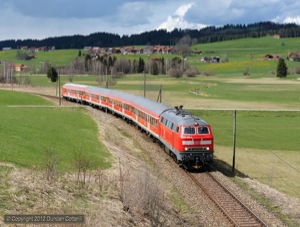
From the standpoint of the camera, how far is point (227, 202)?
2270 centimetres

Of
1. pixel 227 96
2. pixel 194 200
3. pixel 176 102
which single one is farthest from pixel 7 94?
pixel 194 200

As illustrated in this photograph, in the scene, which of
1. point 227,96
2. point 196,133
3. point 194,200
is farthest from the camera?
point 227,96

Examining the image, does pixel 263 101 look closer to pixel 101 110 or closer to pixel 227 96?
pixel 227 96

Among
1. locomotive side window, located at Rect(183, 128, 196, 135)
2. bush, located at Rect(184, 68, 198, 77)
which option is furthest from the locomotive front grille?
bush, located at Rect(184, 68, 198, 77)

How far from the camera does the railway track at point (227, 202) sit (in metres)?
20.1

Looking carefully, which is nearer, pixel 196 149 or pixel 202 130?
pixel 196 149

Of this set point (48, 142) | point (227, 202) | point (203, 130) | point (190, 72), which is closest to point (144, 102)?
point (48, 142)

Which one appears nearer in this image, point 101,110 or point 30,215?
point 30,215

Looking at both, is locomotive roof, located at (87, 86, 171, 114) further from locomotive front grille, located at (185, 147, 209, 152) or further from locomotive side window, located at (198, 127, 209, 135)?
locomotive front grille, located at (185, 147, 209, 152)

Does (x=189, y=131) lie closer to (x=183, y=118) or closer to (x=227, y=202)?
(x=183, y=118)

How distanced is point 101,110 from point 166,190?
46735 millimetres

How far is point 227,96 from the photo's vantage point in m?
102

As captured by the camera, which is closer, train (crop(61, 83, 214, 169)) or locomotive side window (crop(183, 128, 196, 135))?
train (crop(61, 83, 214, 169))

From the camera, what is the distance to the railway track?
20.1m
